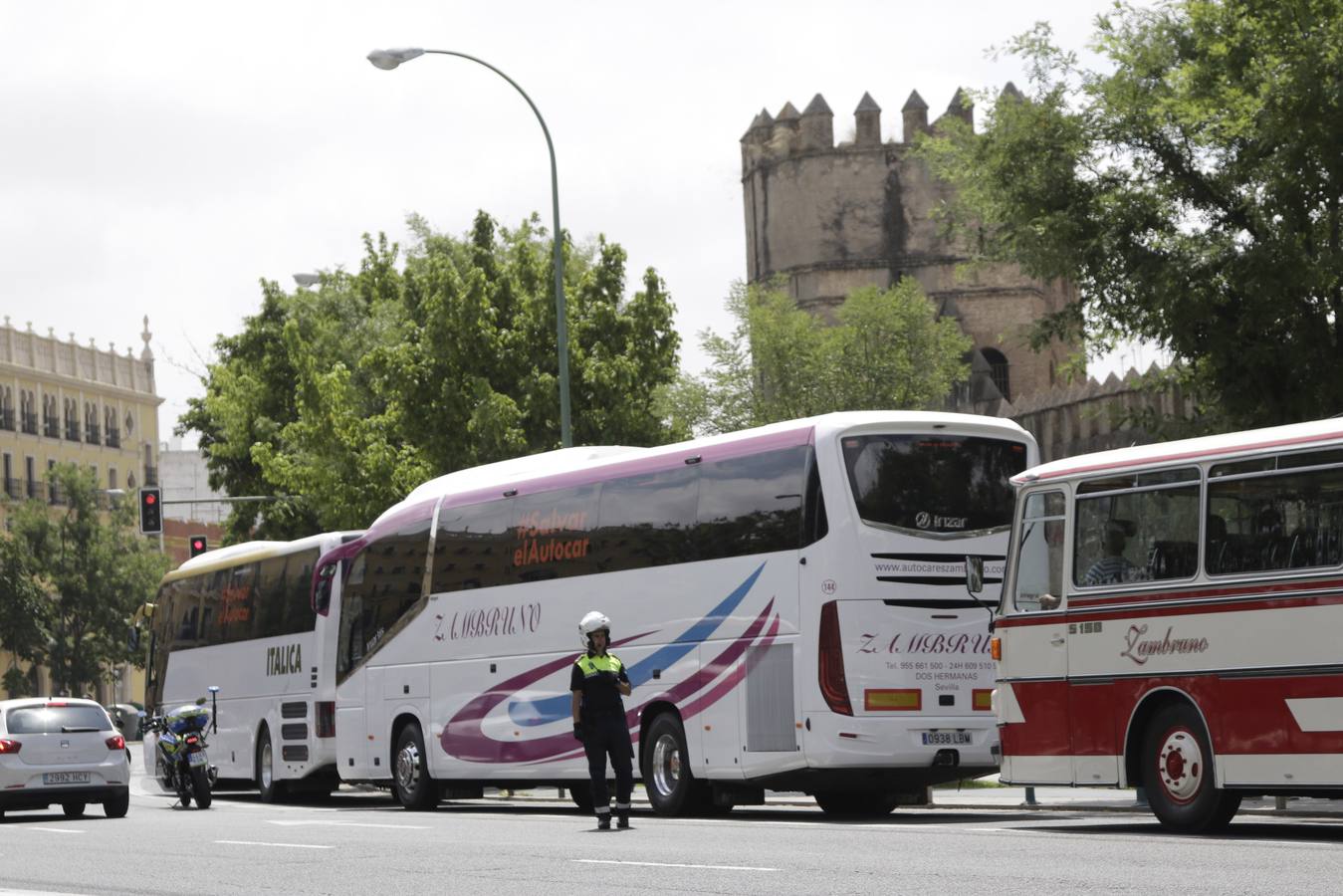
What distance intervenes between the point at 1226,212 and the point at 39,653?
72326 mm

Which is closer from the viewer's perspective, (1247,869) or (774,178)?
(1247,869)

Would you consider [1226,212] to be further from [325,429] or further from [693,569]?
[325,429]

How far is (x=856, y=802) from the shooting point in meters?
22.5

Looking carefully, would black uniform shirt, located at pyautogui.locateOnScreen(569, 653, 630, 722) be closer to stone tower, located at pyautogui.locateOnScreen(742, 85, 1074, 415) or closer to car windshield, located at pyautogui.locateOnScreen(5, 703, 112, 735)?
car windshield, located at pyautogui.locateOnScreen(5, 703, 112, 735)

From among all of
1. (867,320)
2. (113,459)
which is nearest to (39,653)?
(113,459)

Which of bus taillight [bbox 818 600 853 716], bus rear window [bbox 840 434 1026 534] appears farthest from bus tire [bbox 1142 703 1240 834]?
bus rear window [bbox 840 434 1026 534]

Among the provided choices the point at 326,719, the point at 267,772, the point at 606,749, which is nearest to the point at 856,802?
the point at 606,749

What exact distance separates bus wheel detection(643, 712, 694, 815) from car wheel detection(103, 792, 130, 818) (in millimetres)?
6998

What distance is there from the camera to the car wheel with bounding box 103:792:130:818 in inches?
1023

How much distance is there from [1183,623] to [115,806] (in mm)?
13685

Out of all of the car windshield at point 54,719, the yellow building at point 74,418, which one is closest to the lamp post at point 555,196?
the car windshield at point 54,719

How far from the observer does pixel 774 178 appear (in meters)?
92.1

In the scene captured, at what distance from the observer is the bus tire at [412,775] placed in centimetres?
2648

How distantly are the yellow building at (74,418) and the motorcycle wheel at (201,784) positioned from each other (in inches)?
2905
